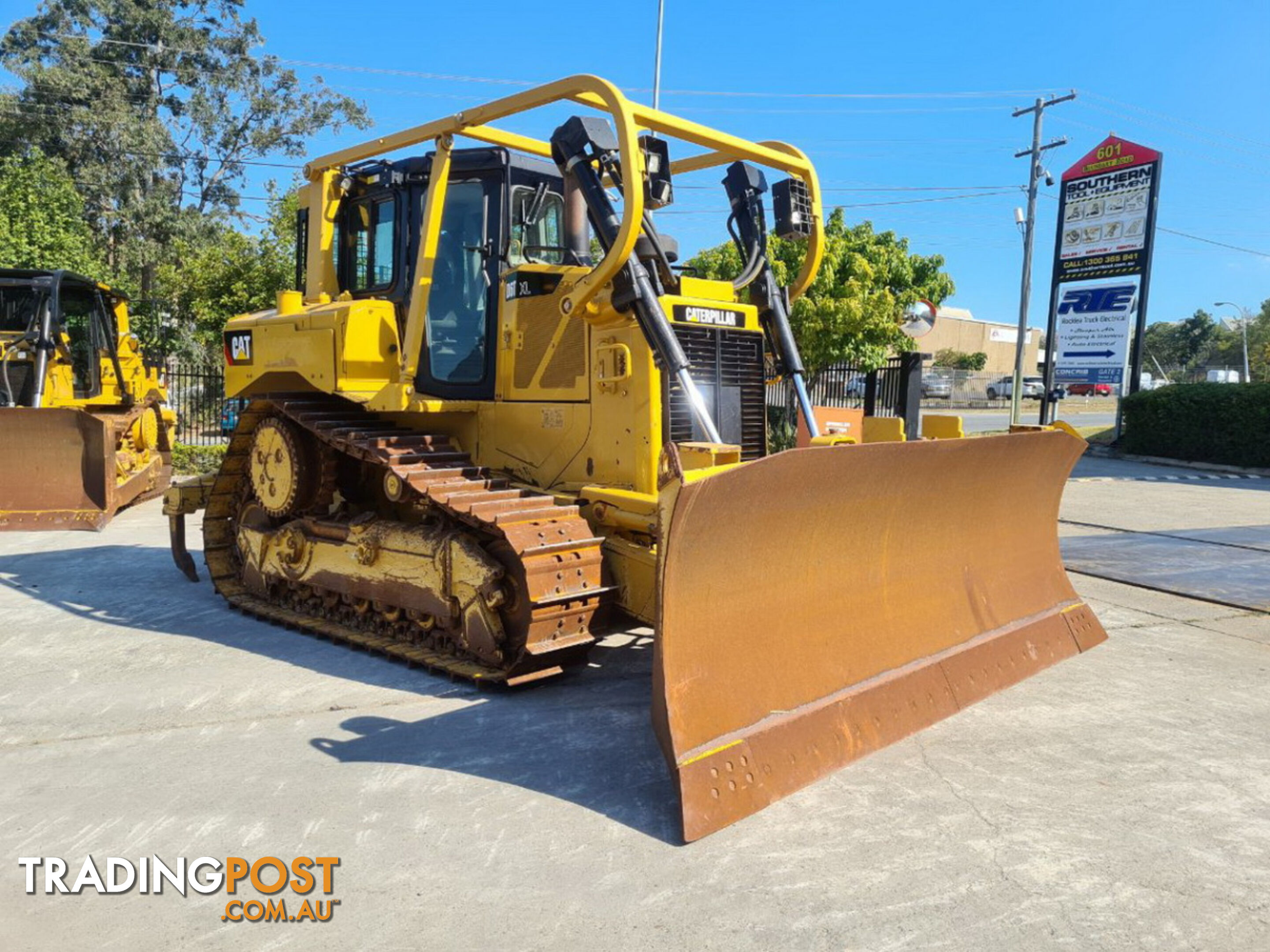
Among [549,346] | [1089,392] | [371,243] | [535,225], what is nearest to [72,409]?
[371,243]

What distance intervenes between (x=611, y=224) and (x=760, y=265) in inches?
47.3

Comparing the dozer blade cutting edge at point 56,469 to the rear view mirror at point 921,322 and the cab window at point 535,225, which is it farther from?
the rear view mirror at point 921,322

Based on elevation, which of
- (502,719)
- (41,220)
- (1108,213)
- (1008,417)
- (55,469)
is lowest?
(502,719)

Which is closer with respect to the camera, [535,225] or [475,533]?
[475,533]

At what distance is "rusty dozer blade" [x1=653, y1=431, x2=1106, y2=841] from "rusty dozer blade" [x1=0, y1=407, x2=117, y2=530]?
817 centimetres

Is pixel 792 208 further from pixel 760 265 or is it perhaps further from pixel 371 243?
pixel 371 243

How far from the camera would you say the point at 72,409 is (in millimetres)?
9516

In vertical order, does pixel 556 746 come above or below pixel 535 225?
below

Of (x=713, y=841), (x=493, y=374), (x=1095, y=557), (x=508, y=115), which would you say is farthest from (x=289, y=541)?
(x=1095, y=557)

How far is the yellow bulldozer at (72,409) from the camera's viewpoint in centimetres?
959

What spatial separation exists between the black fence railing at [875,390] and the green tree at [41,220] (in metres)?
16.3

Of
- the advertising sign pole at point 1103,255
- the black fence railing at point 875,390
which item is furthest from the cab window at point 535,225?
the advertising sign pole at point 1103,255

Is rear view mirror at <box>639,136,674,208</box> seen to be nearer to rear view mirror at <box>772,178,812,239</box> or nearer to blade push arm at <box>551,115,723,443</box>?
blade push arm at <box>551,115,723,443</box>

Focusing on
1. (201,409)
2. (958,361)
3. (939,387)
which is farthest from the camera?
(958,361)
